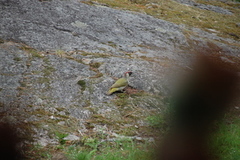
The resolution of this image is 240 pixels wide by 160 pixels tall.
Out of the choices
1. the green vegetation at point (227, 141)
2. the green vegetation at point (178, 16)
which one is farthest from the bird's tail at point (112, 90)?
the green vegetation at point (178, 16)

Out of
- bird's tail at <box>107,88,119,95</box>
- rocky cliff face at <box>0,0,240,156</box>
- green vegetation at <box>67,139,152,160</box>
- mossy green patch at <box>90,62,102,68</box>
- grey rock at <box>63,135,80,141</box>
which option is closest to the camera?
green vegetation at <box>67,139,152,160</box>

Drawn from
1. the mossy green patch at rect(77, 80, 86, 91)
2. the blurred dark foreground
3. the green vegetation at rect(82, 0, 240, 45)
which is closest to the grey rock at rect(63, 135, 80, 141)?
the blurred dark foreground

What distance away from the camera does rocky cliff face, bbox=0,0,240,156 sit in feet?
14.7

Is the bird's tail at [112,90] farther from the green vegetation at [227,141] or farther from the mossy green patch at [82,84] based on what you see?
the green vegetation at [227,141]

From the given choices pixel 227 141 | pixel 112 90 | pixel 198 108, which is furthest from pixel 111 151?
pixel 198 108

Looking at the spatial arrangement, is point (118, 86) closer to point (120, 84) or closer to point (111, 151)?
point (120, 84)

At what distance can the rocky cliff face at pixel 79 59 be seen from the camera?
4.49 meters

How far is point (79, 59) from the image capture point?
265 inches

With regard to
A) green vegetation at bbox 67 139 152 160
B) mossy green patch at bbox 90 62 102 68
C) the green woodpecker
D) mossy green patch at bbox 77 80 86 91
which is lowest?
green vegetation at bbox 67 139 152 160

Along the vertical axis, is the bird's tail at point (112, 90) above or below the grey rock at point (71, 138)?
above

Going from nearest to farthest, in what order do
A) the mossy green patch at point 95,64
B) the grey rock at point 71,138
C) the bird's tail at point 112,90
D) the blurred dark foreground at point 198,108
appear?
Answer: the grey rock at point 71,138
the blurred dark foreground at point 198,108
the bird's tail at point 112,90
the mossy green patch at point 95,64

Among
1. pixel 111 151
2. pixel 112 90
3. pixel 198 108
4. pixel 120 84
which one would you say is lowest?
pixel 198 108

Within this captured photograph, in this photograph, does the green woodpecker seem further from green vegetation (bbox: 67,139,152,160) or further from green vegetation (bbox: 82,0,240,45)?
green vegetation (bbox: 82,0,240,45)

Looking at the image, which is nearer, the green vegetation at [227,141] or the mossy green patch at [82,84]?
the green vegetation at [227,141]
